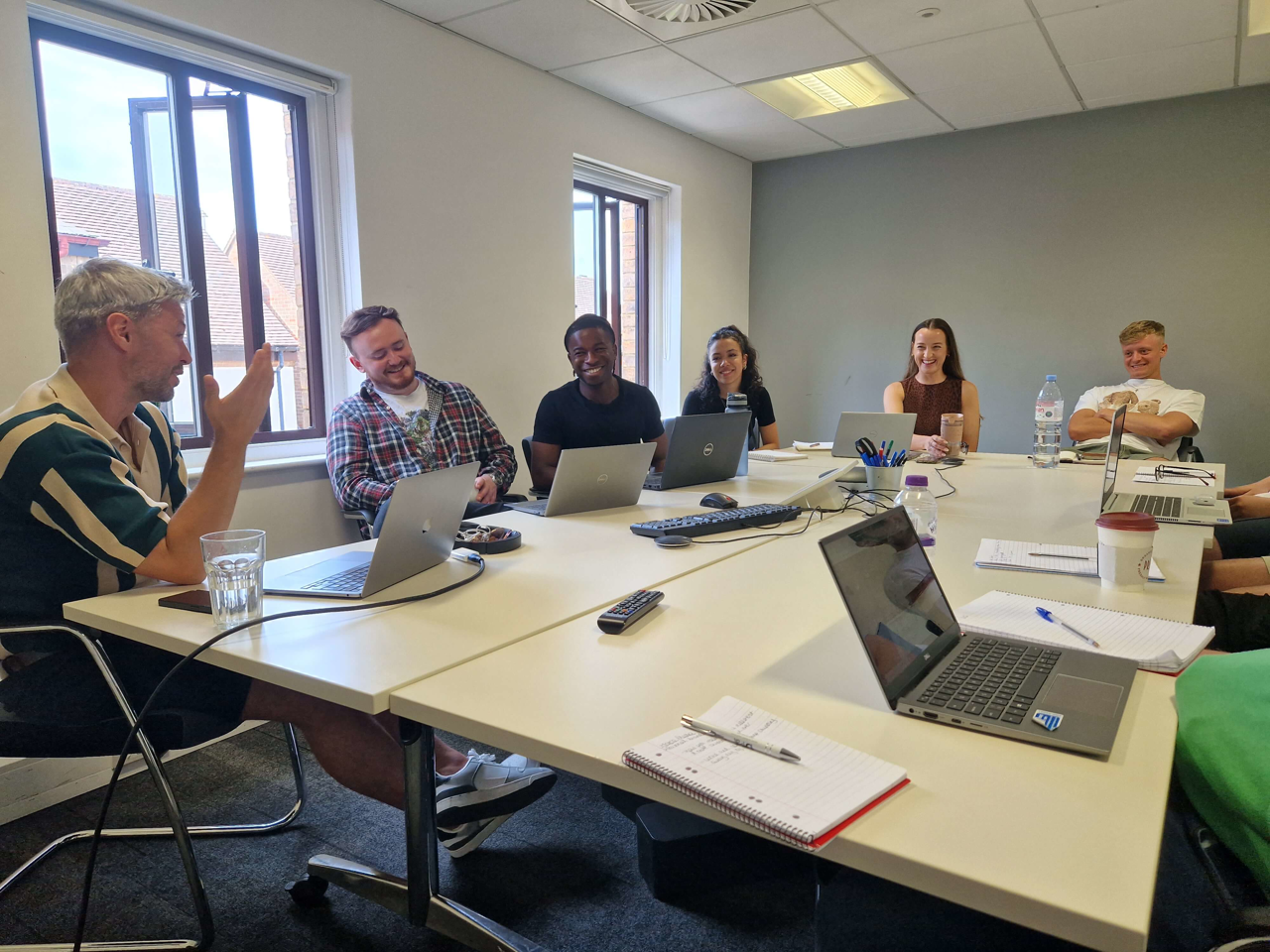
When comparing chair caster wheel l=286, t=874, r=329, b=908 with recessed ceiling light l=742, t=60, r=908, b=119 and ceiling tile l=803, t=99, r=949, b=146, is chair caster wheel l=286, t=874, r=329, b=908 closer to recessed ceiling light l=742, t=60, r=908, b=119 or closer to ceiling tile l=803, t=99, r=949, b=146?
recessed ceiling light l=742, t=60, r=908, b=119

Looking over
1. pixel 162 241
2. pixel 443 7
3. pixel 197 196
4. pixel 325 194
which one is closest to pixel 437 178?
pixel 325 194

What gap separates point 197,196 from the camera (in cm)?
276

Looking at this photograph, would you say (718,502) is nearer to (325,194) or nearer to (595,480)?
(595,480)

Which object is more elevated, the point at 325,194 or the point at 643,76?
the point at 643,76

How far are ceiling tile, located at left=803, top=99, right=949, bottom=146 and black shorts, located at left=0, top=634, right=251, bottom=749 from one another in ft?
14.6

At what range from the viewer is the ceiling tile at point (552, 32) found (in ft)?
10.5

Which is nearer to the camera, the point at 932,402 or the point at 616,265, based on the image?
the point at 932,402

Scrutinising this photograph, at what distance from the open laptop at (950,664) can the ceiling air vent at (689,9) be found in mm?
2726

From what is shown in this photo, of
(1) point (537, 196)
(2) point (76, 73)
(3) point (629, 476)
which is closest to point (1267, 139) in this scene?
(1) point (537, 196)

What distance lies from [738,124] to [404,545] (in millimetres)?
4207

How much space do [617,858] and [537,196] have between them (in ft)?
10.3

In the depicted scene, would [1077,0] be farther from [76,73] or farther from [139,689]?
[139,689]

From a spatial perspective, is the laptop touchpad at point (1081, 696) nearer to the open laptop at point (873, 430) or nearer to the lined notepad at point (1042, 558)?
the lined notepad at point (1042, 558)

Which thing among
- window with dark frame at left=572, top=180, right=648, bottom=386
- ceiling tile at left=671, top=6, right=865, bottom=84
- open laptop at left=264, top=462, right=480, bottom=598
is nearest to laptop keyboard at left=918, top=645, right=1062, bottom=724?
open laptop at left=264, top=462, right=480, bottom=598
